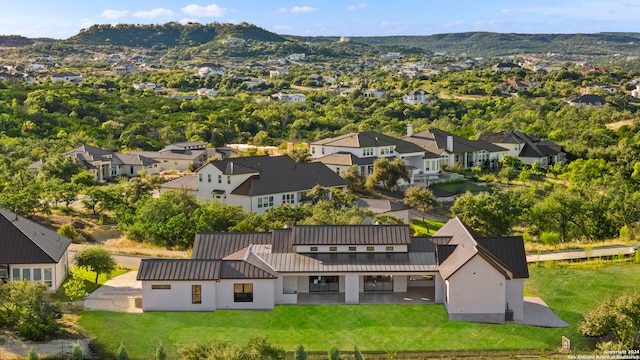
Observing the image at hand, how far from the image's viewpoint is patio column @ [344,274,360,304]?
25.9 meters

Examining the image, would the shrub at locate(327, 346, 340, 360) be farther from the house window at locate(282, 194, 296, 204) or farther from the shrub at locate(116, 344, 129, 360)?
the house window at locate(282, 194, 296, 204)

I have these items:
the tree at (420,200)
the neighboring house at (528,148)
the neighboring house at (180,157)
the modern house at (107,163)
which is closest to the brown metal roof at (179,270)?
the tree at (420,200)

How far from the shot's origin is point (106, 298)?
85.4ft

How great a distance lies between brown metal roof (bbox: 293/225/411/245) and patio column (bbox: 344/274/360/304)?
64.1 inches

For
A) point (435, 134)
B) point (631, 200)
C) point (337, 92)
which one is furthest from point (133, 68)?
point (631, 200)

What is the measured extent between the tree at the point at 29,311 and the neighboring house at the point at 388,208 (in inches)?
850

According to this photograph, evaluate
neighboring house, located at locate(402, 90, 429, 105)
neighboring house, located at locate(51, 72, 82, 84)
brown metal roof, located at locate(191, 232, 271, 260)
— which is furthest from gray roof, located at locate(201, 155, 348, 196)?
neighboring house, located at locate(51, 72, 82, 84)

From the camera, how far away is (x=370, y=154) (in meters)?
57.8

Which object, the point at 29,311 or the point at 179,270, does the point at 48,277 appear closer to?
the point at 29,311

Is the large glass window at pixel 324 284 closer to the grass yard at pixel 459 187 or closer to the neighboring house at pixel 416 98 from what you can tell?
the grass yard at pixel 459 187

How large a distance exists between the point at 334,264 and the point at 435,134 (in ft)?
137

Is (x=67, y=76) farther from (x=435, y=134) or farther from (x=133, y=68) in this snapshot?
(x=435, y=134)

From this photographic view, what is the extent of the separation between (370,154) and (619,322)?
119 ft

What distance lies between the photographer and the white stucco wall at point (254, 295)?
2511cm
